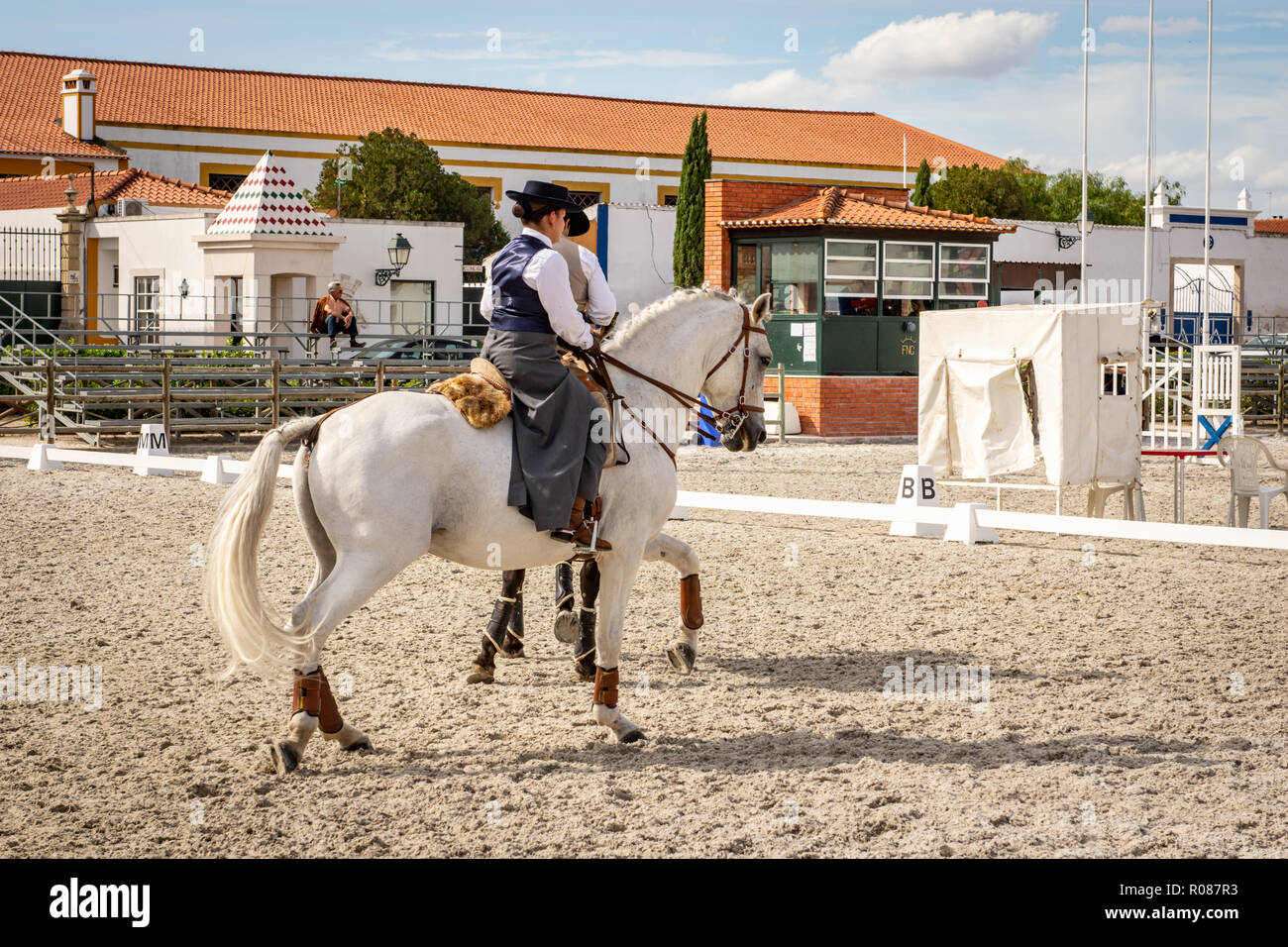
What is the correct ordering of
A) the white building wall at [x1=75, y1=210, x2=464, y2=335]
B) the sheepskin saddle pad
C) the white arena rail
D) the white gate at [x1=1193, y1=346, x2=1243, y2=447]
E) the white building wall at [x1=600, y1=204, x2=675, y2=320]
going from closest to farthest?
the sheepskin saddle pad → the white arena rail → the white gate at [x1=1193, y1=346, x2=1243, y2=447] → the white building wall at [x1=75, y1=210, x2=464, y2=335] → the white building wall at [x1=600, y1=204, x2=675, y2=320]

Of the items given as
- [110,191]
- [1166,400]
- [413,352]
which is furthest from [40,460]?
[110,191]

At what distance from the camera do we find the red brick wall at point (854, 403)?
2336 cm

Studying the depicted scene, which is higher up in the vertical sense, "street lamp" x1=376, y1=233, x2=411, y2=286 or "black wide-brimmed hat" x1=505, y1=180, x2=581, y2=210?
"street lamp" x1=376, y1=233, x2=411, y2=286

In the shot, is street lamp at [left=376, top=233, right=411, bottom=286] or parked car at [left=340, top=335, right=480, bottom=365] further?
street lamp at [left=376, top=233, right=411, bottom=286]

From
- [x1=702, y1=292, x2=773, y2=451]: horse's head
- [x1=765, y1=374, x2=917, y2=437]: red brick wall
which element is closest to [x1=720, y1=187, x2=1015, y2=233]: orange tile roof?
[x1=765, y1=374, x2=917, y2=437]: red brick wall

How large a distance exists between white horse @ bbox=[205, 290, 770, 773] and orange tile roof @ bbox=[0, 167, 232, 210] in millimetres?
30916

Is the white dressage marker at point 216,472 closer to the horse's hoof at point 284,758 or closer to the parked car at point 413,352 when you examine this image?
the parked car at point 413,352

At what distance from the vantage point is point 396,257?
31578mm

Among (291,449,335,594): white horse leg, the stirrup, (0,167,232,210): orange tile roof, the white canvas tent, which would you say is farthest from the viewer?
(0,167,232,210): orange tile roof

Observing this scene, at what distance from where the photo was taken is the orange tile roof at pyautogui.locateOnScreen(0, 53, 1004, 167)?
5097 cm

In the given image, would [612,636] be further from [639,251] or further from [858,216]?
[639,251]

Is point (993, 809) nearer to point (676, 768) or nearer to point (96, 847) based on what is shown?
point (676, 768)

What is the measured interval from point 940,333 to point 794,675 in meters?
6.71

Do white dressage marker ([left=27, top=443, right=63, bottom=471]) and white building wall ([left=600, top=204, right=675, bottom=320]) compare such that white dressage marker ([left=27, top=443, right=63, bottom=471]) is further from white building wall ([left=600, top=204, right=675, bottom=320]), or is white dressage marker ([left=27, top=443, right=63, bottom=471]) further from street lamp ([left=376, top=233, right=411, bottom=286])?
white building wall ([left=600, top=204, right=675, bottom=320])
